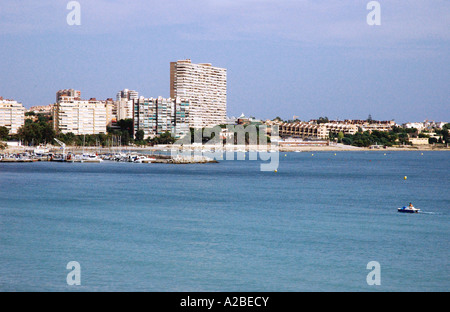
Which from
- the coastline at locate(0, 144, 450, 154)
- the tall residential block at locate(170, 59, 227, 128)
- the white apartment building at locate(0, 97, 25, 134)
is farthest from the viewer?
the tall residential block at locate(170, 59, 227, 128)

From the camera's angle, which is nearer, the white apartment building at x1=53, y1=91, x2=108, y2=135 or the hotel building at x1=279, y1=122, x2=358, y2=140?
the white apartment building at x1=53, y1=91, x2=108, y2=135

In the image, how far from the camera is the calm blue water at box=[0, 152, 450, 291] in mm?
9992

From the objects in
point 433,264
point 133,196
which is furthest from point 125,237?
point 133,196

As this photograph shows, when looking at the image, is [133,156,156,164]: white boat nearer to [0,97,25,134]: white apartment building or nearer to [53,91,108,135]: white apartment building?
[53,91,108,135]: white apartment building

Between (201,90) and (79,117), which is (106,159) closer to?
(79,117)

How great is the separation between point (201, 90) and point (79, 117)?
27.8m

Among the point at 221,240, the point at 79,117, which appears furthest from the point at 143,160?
the point at 221,240

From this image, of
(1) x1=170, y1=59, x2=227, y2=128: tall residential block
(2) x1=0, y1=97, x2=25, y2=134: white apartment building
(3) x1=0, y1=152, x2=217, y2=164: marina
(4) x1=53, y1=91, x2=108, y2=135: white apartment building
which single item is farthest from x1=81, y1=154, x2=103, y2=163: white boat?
(1) x1=170, y1=59, x2=227, y2=128: tall residential block

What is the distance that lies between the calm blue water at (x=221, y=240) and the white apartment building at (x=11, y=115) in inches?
2193

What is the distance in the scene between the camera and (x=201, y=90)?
337 ft

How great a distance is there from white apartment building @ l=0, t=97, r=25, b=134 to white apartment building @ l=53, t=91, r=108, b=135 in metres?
4.48

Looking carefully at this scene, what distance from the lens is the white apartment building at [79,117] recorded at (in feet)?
260
